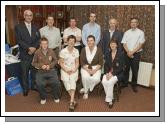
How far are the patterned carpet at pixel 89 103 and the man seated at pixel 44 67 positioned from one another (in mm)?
172

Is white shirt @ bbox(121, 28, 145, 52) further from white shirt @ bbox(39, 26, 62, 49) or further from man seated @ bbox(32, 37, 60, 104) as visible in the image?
man seated @ bbox(32, 37, 60, 104)

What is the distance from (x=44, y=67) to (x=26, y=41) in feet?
1.84

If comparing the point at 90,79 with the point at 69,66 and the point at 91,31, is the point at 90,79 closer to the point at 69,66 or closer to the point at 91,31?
the point at 69,66

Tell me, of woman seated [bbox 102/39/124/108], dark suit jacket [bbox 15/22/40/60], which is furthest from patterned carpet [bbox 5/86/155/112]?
dark suit jacket [bbox 15/22/40/60]

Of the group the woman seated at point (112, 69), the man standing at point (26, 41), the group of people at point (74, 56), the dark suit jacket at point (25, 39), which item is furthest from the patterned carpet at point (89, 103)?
the dark suit jacket at point (25, 39)

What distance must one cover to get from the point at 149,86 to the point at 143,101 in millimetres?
706

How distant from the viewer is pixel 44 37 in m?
5.23

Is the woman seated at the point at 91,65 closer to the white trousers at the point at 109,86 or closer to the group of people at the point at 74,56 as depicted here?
the group of people at the point at 74,56

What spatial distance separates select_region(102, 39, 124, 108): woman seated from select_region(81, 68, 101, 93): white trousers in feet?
0.38

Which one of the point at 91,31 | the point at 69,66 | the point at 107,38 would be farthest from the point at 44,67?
the point at 107,38

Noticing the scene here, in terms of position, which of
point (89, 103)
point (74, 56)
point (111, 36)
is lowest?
point (89, 103)

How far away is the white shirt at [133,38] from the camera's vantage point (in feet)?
18.5

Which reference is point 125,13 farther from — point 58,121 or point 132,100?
point 58,121

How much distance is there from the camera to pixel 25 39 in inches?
214
